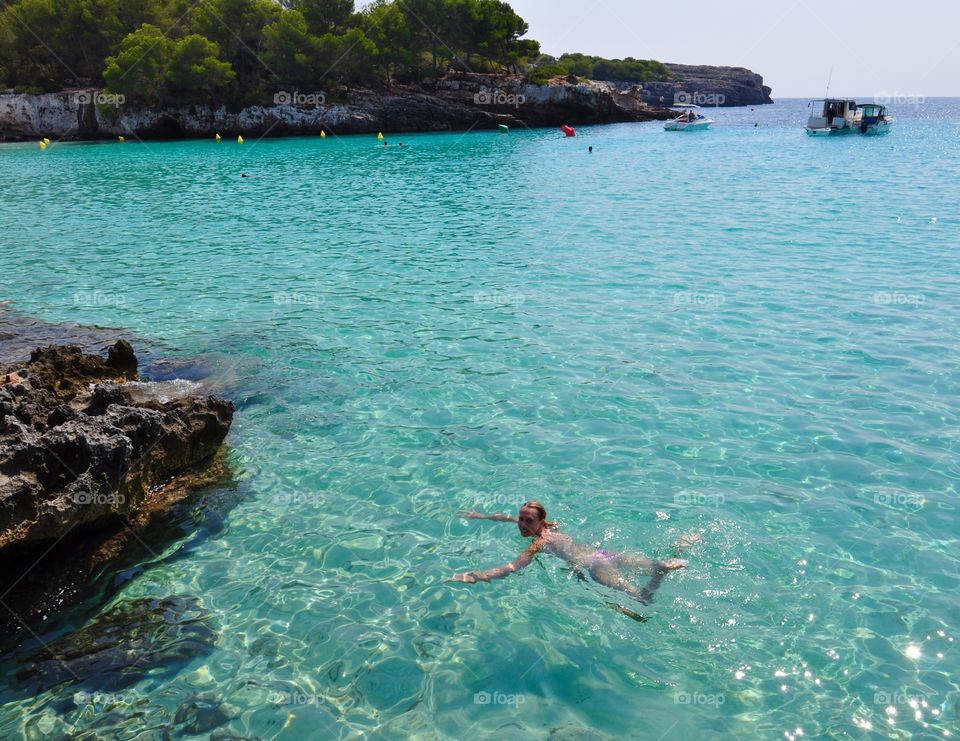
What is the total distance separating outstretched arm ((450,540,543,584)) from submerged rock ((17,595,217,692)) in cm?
252

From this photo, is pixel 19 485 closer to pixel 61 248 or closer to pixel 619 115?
pixel 61 248

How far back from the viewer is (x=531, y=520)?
24.5ft

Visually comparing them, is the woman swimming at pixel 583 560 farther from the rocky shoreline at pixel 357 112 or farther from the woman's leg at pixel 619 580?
the rocky shoreline at pixel 357 112

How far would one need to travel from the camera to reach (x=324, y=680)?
6027mm

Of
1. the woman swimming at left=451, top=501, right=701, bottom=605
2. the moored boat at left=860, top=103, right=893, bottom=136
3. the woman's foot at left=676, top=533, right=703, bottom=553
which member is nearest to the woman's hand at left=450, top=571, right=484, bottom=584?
the woman swimming at left=451, top=501, right=701, bottom=605

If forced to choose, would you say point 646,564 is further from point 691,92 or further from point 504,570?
point 691,92

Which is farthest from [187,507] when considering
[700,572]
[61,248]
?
[61,248]

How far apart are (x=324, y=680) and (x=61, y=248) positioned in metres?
22.0

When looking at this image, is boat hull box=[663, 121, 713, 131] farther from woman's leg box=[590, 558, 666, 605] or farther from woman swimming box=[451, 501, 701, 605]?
woman's leg box=[590, 558, 666, 605]

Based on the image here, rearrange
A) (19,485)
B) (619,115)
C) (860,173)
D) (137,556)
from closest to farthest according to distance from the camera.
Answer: (19,485), (137,556), (860,173), (619,115)

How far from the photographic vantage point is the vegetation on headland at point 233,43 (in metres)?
70.8

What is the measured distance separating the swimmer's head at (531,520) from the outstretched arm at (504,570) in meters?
0.13

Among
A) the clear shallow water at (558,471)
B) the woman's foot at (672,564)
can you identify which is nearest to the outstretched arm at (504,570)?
the clear shallow water at (558,471)

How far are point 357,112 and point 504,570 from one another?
7841cm
